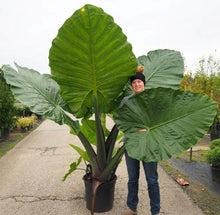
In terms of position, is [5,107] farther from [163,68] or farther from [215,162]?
[215,162]

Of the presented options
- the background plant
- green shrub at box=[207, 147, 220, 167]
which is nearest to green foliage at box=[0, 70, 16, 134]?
the background plant

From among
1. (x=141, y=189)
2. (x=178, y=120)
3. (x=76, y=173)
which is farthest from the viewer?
(x=76, y=173)

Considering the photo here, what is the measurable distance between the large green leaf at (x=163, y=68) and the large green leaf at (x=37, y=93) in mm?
942

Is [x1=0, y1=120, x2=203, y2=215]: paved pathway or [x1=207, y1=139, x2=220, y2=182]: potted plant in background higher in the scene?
[x1=207, y1=139, x2=220, y2=182]: potted plant in background

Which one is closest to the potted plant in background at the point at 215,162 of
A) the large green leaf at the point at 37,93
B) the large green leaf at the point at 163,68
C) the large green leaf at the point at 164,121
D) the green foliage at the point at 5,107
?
the large green leaf at the point at 163,68

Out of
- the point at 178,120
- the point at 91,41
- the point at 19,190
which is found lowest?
→ the point at 19,190

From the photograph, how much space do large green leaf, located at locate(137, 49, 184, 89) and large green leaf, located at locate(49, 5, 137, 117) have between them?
583 mm

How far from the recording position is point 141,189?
287 cm

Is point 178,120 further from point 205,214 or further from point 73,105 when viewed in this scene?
point 205,214

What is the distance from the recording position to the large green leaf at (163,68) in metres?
2.01

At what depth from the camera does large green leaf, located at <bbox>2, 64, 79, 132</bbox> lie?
62.1 inches

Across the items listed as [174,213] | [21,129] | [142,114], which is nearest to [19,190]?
[174,213]

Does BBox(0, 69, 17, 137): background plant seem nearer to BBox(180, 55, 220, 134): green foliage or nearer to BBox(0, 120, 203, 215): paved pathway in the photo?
BBox(0, 120, 203, 215): paved pathway

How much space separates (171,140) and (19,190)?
255cm
